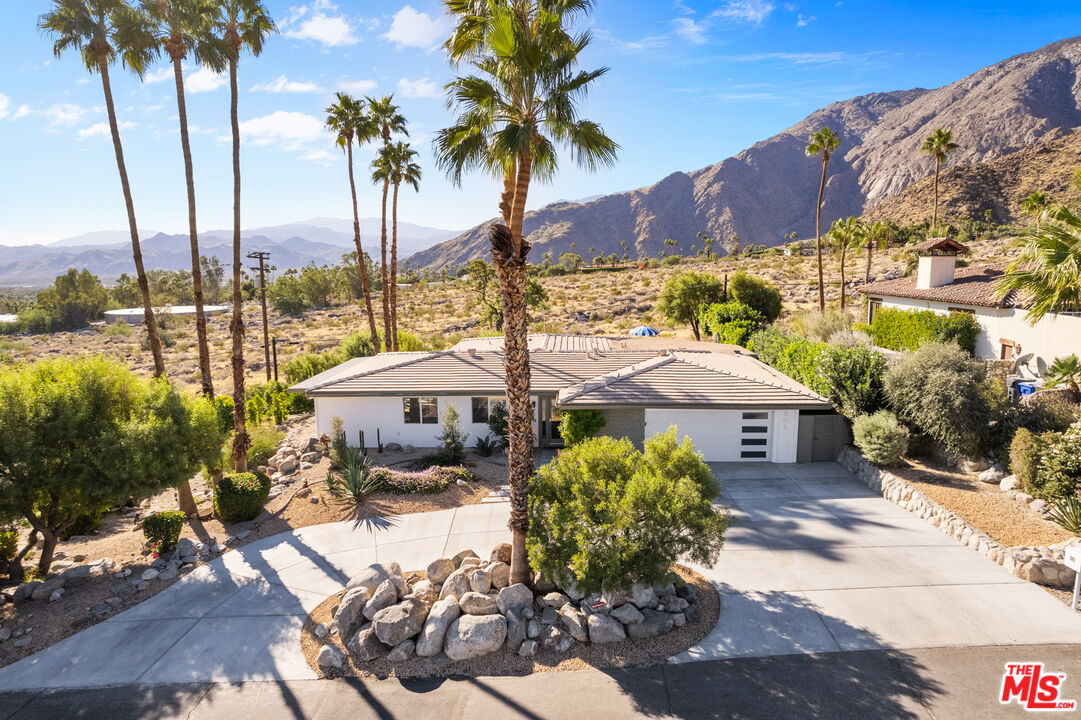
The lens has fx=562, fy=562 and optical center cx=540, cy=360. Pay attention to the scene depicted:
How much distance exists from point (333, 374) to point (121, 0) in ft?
42.4

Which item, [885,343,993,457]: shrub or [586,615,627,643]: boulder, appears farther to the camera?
[885,343,993,457]: shrub

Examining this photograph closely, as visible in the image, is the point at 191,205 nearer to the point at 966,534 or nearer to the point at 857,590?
the point at 857,590

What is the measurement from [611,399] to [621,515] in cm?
953

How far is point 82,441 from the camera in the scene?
1172 centimetres

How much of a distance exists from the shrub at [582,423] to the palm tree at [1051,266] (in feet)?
35.3

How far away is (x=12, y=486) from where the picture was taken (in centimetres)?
1070

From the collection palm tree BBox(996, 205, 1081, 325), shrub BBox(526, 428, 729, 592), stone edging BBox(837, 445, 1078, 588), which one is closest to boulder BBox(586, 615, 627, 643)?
shrub BBox(526, 428, 729, 592)

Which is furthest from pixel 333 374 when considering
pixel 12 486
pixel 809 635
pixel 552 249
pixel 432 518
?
pixel 552 249

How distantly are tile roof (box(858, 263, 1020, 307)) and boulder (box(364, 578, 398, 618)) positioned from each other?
24471mm

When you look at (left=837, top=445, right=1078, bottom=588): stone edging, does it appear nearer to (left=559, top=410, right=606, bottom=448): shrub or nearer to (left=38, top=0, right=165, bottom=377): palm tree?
(left=559, top=410, right=606, bottom=448): shrub

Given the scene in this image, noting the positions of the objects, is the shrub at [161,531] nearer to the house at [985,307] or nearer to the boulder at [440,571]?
the boulder at [440,571]

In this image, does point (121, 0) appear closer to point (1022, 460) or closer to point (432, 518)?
point (432, 518)

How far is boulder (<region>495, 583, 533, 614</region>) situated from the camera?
9742mm

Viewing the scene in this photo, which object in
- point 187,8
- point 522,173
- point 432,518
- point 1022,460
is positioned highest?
point 187,8
